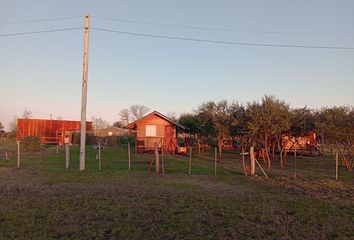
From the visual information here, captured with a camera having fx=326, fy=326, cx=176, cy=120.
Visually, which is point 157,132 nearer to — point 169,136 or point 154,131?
point 154,131

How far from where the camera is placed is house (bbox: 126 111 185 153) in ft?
103

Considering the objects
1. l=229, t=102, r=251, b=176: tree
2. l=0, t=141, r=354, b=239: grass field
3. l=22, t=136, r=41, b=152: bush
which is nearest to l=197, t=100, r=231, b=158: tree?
l=229, t=102, r=251, b=176: tree

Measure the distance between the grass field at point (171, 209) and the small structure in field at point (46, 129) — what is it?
1440 inches

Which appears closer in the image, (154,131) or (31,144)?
(31,144)

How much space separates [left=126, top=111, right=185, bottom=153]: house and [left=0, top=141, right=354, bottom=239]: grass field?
18.3 m

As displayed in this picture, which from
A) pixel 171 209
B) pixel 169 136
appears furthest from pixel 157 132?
pixel 171 209

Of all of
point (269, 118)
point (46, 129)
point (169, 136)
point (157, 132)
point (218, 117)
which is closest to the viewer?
point (269, 118)

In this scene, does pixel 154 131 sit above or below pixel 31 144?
above

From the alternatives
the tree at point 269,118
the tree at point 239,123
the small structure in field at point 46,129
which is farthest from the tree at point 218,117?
the small structure in field at point 46,129

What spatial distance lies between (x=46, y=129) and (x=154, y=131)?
24284 mm

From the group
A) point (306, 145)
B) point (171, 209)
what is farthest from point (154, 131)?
point (171, 209)

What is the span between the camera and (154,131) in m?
31.7

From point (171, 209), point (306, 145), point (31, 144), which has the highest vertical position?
point (306, 145)

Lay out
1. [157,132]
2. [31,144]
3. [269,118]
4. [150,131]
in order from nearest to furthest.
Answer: [269,118]
[31,144]
[150,131]
[157,132]
